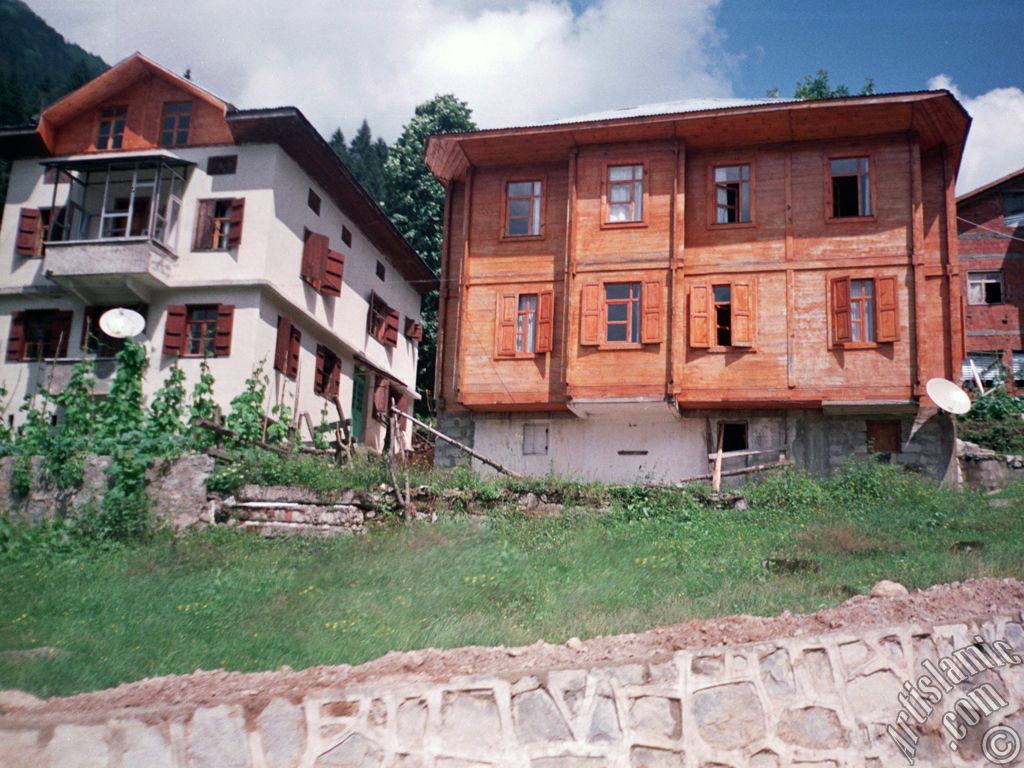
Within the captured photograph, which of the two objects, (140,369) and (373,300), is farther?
(373,300)

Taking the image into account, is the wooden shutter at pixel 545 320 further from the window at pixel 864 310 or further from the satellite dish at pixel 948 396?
the satellite dish at pixel 948 396

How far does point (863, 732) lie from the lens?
9070 mm

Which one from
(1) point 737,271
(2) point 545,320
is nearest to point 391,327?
(2) point 545,320

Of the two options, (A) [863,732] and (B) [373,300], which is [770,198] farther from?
(A) [863,732]

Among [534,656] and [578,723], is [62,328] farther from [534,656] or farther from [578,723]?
[578,723]

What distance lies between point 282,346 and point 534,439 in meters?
6.81

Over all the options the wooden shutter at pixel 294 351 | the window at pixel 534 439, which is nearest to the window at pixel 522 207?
the window at pixel 534 439

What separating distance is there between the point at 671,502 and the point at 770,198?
336 inches

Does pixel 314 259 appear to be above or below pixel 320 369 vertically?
above

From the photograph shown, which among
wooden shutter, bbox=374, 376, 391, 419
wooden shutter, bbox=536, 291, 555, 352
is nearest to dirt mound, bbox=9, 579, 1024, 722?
wooden shutter, bbox=536, 291, 555, 352

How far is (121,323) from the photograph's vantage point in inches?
910

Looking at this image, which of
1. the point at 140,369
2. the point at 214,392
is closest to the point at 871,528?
the point at 214,392

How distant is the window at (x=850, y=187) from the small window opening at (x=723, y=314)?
10.1ft

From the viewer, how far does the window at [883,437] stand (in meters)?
21.7
